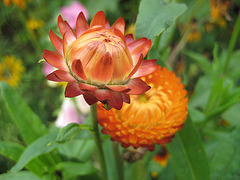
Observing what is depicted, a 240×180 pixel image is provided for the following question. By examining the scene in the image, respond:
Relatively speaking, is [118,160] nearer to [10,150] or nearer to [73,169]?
[73,169]

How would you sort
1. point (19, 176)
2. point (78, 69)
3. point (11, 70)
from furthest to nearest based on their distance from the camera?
point (11, 70)
point (19, 176)
point (78, 69)

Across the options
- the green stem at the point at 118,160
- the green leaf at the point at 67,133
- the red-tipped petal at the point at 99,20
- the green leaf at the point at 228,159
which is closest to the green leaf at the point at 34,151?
the green leaf at the point at 67,133

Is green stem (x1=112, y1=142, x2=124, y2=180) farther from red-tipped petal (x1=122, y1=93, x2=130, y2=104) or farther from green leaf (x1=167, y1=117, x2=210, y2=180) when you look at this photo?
red-tipped petal (x1=122, y1=93, x2=130, y2=104)

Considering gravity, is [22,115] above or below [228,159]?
above

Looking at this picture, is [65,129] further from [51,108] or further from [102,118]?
[51,108]

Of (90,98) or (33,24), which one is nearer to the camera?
(90,98)

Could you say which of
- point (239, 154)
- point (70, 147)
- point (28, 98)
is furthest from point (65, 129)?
point (28, 98)

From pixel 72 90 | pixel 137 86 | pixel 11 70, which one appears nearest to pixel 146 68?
pixel 137 86
